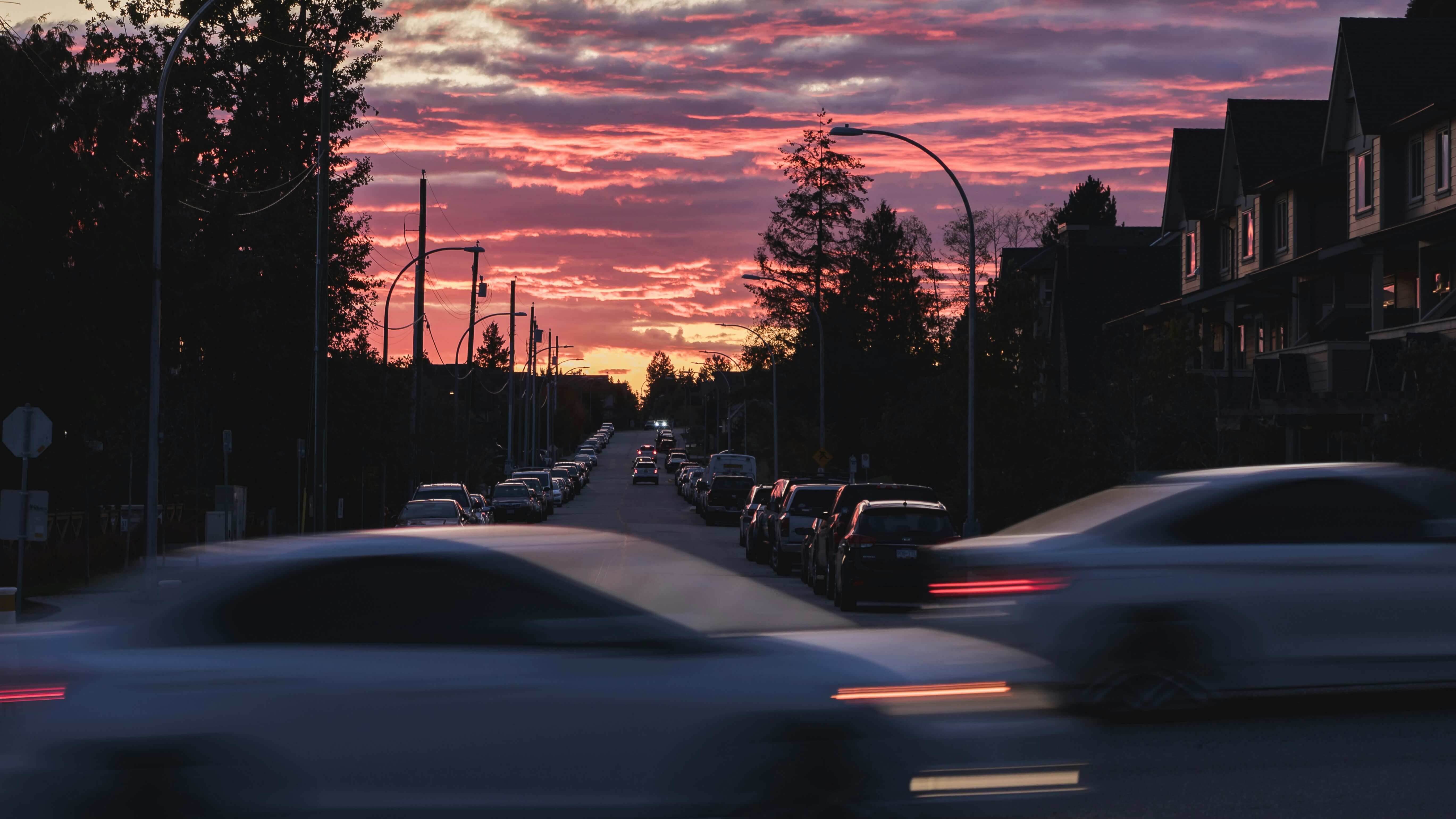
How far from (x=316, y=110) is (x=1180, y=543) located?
40.8 meters

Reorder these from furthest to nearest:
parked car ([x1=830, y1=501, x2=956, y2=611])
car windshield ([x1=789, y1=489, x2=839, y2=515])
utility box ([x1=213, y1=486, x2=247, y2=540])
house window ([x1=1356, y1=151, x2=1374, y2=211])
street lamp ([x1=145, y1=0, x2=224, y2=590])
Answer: house window ([x1=1356, y1=151, x2=1374, y2=211])
utility box ([x1=213, y1=486, x2=247, y2=540])
car windshield ([x1=789, y1=489, x2=839, y2=515])
street lamp ([x1=145, y1=0, x2=224, y2=590])
parked car ([x1=830, y1=501, x2=956, y2=611])

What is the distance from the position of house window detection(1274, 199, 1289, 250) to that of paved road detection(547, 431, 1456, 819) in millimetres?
30143

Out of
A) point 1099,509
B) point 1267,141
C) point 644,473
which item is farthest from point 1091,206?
point 1099,509

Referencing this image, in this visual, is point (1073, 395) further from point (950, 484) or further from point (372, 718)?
point (372, 718)

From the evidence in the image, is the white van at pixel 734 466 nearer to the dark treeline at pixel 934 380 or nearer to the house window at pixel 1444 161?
the dark treeline at pixel 934 380

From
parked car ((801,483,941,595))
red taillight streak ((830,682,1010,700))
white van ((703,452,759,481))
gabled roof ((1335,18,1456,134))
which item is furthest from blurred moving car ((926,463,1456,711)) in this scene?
white van ((703,452,759,481))

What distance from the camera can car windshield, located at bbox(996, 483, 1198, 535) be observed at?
9859 mm

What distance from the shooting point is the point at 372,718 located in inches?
242

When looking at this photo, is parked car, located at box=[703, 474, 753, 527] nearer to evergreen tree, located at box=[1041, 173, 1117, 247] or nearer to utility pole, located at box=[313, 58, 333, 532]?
utility pole, located at box=[313, 58, 333, 532]

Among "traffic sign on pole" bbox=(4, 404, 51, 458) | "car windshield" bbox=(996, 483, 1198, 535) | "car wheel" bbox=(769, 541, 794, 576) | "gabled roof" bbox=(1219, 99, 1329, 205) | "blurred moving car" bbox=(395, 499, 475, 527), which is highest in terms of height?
"gabled roof" bbox=(1219, 99, 1329, 205)

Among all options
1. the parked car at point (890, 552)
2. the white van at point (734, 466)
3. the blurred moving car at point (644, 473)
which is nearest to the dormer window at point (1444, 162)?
the parked car at point (890, 552)

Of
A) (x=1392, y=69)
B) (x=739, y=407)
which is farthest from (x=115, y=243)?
(x=739, y=407)

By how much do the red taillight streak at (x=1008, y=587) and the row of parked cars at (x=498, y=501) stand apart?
517cm

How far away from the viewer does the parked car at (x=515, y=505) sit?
160 feet
